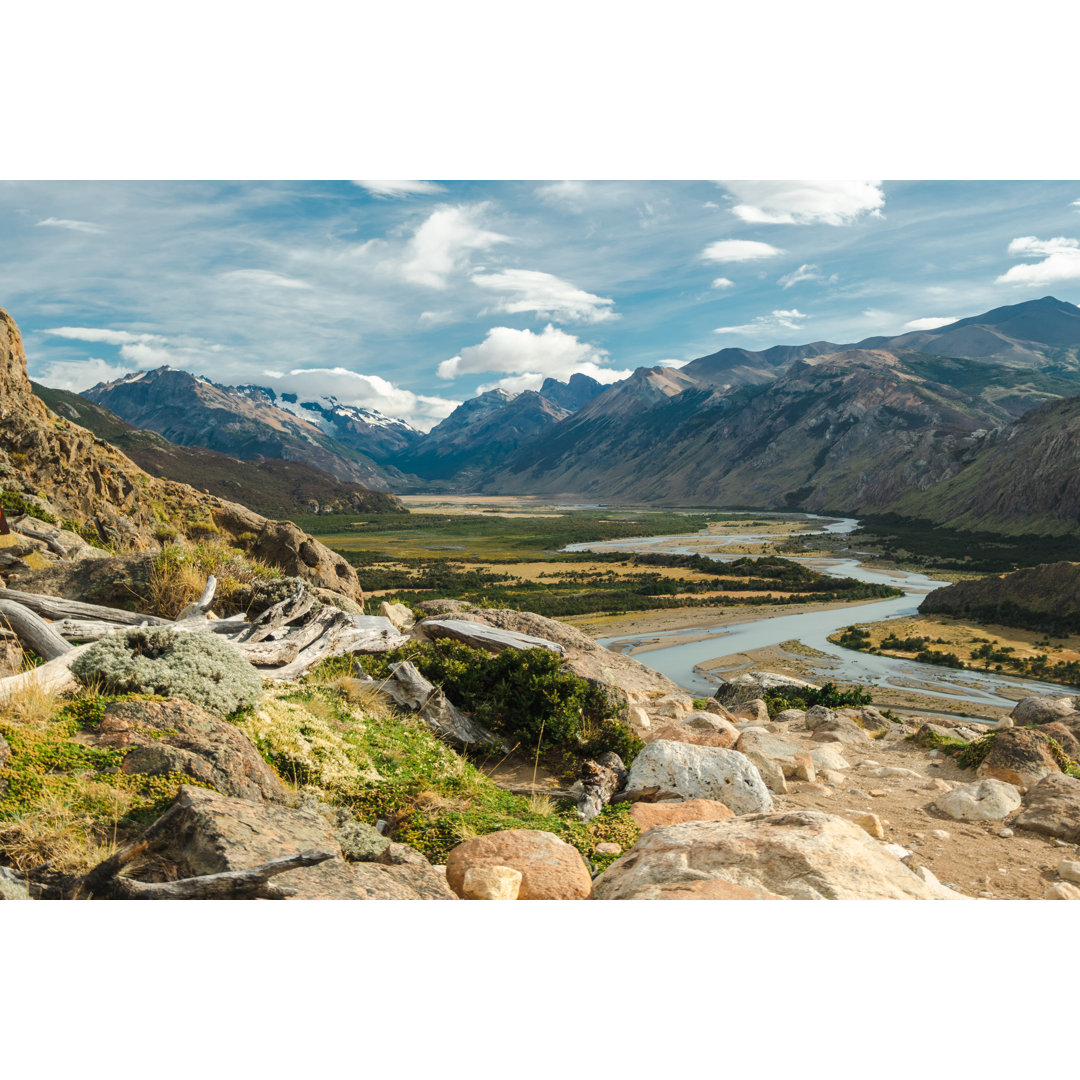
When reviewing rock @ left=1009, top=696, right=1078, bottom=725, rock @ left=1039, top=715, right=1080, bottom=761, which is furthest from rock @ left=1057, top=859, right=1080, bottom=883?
rock @ left=1009, top=696, right=1078, bottom=725

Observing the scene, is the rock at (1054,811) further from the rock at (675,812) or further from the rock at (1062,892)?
the rock at (675,812)

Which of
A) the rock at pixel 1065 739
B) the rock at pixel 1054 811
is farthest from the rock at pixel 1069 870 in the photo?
the rock at pixel 1065 739

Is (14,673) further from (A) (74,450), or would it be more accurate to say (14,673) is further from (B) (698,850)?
(A) (74,450)

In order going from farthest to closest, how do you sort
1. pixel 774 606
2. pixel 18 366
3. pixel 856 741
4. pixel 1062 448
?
pixel 1062 448
pixel 774 606
pixel 18 366
pixel 856 741

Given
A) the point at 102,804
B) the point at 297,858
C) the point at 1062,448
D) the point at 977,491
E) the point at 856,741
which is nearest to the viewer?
the point at 297,858

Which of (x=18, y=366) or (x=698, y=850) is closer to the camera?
(x=698, y=850)

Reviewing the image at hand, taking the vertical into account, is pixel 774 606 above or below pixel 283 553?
below

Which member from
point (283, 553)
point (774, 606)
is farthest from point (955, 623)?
point (283, 553)
